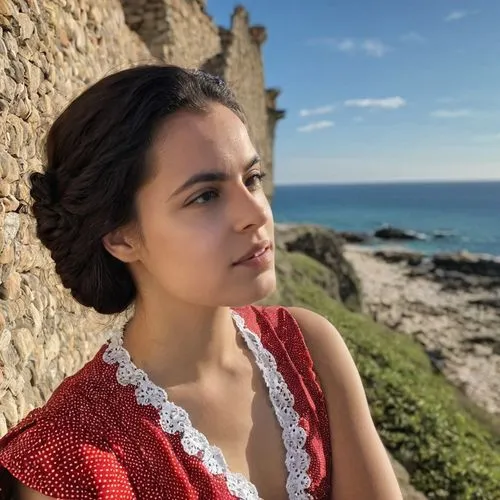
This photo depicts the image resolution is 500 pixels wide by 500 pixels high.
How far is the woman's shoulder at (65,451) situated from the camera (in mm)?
1267

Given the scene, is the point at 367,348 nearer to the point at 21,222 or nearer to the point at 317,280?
the point at 317,280

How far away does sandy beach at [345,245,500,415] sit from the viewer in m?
13.4

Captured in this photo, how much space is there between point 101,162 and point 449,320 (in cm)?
1949

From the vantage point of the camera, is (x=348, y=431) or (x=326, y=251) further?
(x=326, y=251)

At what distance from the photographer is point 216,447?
4.97 ft

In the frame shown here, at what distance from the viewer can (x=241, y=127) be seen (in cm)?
166

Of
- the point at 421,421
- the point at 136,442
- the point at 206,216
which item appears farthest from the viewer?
the point at 421,421

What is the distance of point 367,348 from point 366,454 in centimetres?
678

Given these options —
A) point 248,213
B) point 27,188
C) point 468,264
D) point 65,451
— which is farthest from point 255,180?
point 468,264

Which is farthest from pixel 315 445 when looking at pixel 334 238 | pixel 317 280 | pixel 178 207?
pixel 334 238

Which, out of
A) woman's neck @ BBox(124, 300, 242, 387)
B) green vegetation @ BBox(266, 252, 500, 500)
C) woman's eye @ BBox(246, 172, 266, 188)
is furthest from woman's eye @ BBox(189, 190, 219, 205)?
green vegetation @ BBox(266, 252, 500, 500)

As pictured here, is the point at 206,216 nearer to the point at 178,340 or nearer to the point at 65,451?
the point at 178,340

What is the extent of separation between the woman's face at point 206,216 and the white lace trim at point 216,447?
0.25m

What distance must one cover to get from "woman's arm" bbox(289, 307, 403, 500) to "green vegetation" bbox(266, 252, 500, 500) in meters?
4.40
